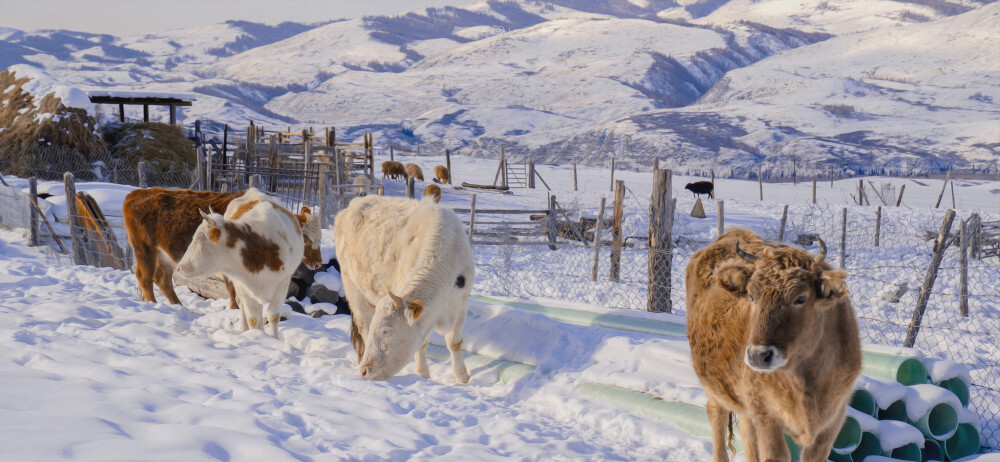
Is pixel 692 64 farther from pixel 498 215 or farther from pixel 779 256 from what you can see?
pixel 779 256

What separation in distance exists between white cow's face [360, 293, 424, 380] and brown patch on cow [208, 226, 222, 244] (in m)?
2.26

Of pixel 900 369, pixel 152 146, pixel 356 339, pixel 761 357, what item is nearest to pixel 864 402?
pixel 900 369

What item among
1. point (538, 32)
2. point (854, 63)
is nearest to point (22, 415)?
point (854, 63)

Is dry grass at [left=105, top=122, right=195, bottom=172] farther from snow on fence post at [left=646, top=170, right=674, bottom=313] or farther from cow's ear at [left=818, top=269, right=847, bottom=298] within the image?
cow's ear at [left=818, top=269, right=847, bottom=298]

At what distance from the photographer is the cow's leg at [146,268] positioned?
8.78 m

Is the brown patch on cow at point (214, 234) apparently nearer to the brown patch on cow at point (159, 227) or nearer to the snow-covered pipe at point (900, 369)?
the brown patch on cow at point (159, 227)

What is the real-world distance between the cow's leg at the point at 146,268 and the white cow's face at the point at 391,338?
3.91m

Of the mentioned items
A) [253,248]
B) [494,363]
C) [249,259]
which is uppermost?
[253,248]

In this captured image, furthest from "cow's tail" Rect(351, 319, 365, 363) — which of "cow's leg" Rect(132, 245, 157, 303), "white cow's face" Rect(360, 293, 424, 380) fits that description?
"cow's leg" Rect(132, 245, 157, 303)

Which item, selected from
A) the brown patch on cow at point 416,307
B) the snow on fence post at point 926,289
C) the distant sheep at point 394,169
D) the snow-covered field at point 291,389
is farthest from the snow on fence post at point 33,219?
the distant sheep at point 394,169

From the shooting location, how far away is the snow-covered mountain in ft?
242

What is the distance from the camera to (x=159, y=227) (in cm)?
866

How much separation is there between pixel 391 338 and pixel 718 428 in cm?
270

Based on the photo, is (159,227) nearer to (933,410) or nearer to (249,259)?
(249,259)
